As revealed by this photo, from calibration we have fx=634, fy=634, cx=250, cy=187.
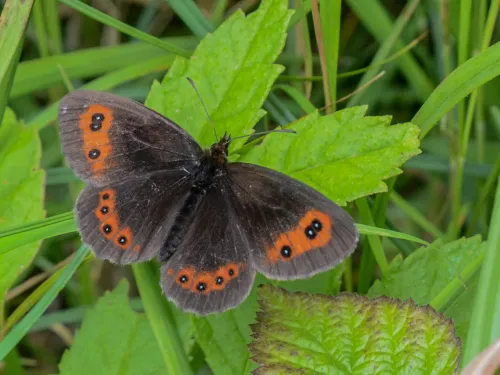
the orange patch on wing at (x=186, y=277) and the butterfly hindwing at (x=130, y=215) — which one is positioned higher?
the butterfly hindwing at (x=130, y=215)

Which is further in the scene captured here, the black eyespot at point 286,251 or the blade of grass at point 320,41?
the blade of grass at point 320,41

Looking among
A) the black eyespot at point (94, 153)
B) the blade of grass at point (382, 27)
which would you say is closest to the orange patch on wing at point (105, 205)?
the black eyespot at point (94, 153)

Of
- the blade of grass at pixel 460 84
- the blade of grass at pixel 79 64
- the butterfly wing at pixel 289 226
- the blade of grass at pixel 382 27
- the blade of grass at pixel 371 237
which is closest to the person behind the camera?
the butterfly wing at pixel 289 226

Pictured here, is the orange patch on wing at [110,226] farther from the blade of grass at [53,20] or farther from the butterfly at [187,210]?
the blade of grass at [53,20]

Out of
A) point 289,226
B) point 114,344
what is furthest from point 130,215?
point 289,226

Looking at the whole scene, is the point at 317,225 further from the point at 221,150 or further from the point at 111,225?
the point at 111,225
